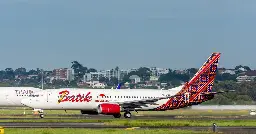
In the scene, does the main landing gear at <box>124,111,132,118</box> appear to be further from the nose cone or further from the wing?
the nose cone

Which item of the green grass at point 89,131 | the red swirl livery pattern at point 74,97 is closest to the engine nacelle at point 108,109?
the red swirl livery pattern at point 74,97

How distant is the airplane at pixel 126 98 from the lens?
9875 centimetres

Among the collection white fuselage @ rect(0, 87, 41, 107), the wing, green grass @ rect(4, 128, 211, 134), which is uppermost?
white fuselage @ rect(0, 87, 41, 107)

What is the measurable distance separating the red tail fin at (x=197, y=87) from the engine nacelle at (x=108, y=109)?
22.4 feet

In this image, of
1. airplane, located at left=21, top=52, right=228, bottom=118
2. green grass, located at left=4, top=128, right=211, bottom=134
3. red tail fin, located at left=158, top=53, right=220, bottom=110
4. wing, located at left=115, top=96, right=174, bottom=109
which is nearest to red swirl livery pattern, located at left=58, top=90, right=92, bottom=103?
airplane, located at left=21, top=52, right=228, bottom=118

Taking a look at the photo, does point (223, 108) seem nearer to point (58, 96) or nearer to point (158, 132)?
point (58, 96)

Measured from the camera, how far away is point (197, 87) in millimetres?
103438

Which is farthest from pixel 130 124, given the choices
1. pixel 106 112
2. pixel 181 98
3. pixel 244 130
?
pixel 181 98

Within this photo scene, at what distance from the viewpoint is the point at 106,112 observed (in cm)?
9706

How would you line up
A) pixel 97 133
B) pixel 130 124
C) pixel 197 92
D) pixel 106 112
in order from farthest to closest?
pixel 197 92
pixel 106 112
pixel 130 124
pixel 97 133

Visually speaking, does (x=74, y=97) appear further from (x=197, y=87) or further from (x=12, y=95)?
(x=197, y=87)

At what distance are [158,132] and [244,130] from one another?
28.4 feet

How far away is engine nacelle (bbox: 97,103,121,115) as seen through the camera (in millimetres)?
97062

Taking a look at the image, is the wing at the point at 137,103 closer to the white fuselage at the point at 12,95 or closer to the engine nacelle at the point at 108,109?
the engine nacelle at the point at 108,109
